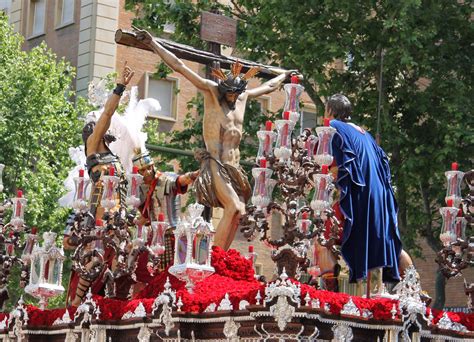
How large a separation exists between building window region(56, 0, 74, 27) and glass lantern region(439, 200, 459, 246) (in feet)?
79.8

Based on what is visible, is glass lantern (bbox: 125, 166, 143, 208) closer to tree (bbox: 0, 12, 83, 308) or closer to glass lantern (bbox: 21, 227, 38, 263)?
glass lantern (bbox: 21, 227, 38, 263)

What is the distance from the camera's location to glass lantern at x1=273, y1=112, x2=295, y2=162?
12289 millimetres

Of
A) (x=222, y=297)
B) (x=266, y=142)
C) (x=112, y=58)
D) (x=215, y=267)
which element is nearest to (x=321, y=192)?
(x=266, y=142)

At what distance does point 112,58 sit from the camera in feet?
116

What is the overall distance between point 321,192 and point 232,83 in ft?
9.40

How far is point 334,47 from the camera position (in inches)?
975

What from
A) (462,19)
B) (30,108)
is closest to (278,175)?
(462,19)

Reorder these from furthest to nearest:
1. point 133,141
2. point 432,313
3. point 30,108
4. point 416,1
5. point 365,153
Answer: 1. point 30,108
2. point 416,1
3. point 133,141
4. point 365,153
5. point 432,313

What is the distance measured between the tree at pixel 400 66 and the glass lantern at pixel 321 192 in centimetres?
1233

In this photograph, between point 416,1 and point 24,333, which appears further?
point 416,1

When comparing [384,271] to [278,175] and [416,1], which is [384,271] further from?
[416,1]

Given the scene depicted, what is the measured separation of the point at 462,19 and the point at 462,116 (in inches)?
88.3

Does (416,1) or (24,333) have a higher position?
(416,1)

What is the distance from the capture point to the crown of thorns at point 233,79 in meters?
14.6
